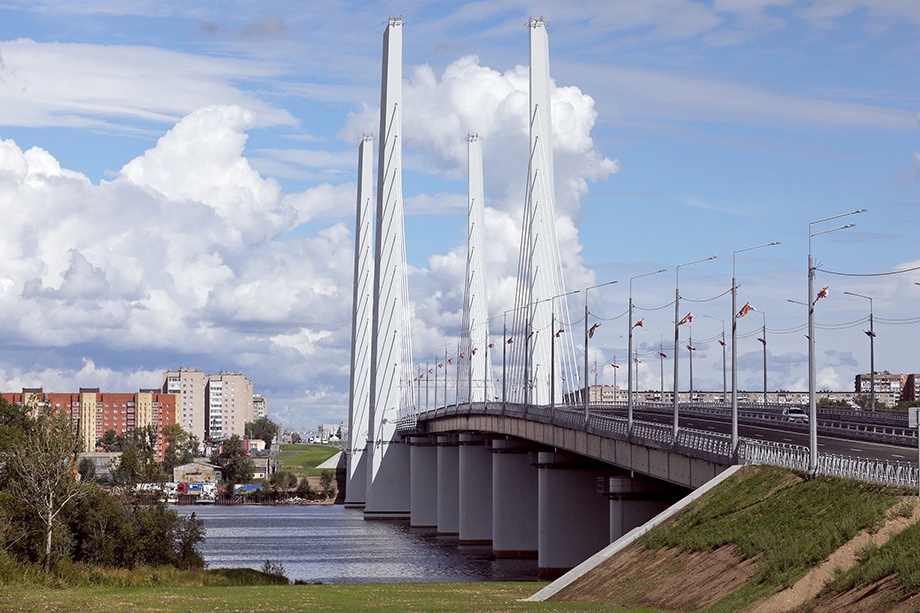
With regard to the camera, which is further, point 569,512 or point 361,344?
point 361,344

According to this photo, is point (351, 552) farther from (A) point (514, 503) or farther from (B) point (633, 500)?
(B) point (633, 500)

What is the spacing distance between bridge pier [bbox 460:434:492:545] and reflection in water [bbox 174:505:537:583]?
6.65 ft

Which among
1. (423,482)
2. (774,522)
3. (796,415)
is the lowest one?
(423,482)

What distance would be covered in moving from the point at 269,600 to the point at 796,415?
210ft

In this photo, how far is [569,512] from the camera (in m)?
74.4

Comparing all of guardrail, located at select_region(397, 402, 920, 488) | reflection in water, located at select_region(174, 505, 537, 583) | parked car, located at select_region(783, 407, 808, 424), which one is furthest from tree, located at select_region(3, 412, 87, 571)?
parked car, located at select_region(783, 407, 808, 424)

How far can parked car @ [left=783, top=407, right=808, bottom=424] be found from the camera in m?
90.8

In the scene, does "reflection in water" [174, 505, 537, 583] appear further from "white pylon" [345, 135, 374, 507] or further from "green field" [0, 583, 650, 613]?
"green field" [0, 583, 650, 613]

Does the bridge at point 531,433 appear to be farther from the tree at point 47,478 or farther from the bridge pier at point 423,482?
the tree at point 47,478

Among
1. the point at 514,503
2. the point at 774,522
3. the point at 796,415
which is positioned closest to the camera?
the point at 774,522

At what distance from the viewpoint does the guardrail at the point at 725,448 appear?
33344 mm

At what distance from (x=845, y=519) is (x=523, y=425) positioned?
180ft

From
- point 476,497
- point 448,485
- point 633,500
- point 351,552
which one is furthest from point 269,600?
point 448,485

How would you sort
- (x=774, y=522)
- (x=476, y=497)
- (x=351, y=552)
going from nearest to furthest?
(x=774, y=522) → (x=351, y=552) → (x=476, y=497)
